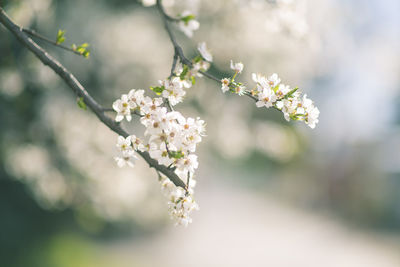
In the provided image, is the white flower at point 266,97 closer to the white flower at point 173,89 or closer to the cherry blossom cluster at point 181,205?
the white flower at point 173,89

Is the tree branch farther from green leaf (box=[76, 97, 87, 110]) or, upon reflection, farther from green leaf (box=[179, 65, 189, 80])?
green leaf (box=[179, 65, 189, 80])

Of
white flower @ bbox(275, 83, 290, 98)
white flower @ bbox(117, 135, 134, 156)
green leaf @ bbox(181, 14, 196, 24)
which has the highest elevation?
green leaf @ bbox(181, 14, 196, 24)

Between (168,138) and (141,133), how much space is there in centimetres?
657

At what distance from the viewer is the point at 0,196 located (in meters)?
7.91

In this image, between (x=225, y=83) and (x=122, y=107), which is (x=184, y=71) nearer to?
(x=225, y=83)

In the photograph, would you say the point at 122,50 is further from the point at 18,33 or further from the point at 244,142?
the point at 18,33

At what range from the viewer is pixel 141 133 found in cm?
796

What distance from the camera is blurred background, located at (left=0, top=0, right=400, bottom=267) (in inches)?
193

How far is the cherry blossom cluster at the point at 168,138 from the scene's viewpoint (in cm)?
149

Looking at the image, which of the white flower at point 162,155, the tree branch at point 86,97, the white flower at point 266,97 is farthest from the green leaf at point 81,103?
the white flower at point 266,97

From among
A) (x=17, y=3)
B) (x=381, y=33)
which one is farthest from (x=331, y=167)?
(x=17, y=3)

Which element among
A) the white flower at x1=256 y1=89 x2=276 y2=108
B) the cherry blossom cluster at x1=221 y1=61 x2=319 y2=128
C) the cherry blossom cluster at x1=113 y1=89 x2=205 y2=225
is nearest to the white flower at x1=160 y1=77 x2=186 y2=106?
the cherry blossom cluster at x1=113 y1=89 x2=205 y2=225

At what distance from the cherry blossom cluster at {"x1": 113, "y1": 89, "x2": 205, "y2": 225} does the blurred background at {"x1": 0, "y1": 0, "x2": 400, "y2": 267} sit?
1.58 m

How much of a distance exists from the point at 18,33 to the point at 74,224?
26.7ft
